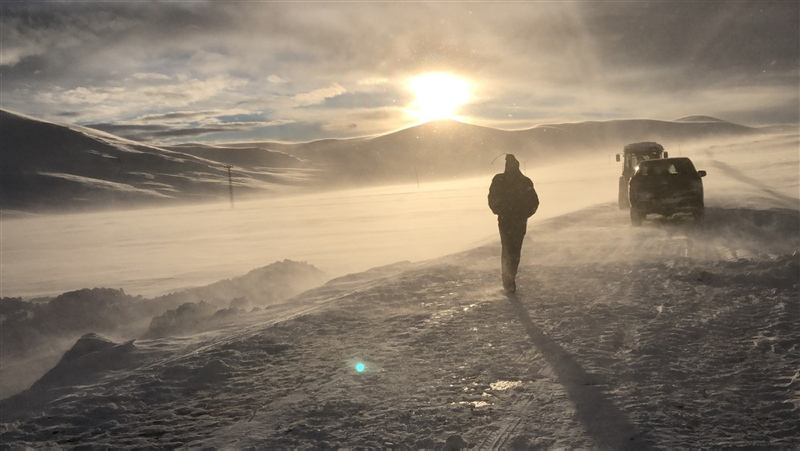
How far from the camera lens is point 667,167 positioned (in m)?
18.3

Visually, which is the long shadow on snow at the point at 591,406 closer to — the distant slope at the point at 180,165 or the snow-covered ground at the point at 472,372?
the snow-covered ground at the point at 472,372

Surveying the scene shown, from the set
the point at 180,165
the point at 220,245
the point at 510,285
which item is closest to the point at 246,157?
the point at 180,165

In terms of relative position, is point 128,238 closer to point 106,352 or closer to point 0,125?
point 106,352

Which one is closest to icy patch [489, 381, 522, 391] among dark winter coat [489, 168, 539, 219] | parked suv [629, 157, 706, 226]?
dark winter coat [489, 168, 539, 219]

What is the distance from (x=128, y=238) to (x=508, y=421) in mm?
64179

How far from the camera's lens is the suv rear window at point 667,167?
18.0m

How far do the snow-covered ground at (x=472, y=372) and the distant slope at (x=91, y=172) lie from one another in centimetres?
11014

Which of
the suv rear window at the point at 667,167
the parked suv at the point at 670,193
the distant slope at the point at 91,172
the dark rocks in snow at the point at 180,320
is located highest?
the distant slope at the point at 91,172

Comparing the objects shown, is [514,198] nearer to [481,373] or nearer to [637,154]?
[481,373]

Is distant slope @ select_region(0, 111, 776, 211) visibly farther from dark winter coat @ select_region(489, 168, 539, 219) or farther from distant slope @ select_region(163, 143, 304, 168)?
dark winter coat @ select_region(489, 168, 539, 219)

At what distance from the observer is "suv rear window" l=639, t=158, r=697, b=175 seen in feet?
59.2

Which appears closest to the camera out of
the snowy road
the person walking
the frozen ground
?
the snowy road

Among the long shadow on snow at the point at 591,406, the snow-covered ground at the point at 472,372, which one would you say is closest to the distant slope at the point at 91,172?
the snow-covered ground at the point at 472,372

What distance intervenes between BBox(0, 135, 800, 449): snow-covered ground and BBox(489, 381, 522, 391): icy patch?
1.0 inches
